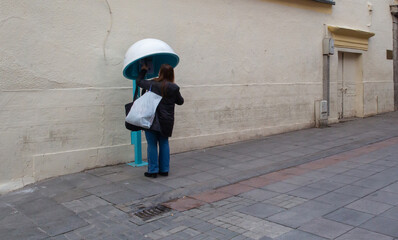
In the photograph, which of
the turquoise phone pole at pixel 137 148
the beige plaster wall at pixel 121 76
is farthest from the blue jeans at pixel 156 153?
the beige plaster wall at pixel 121 76

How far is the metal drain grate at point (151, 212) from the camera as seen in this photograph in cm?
457

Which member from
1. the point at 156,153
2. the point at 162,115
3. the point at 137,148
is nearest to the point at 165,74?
the point at 162,115

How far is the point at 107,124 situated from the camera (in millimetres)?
6664

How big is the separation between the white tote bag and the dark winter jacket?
0.08 meters

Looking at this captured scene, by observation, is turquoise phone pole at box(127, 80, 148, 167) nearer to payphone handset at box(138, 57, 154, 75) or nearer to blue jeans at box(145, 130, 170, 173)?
payphone handset at box(138, 57, 154, 75)

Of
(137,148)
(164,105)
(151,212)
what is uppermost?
(164,105)

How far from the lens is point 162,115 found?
229 inches

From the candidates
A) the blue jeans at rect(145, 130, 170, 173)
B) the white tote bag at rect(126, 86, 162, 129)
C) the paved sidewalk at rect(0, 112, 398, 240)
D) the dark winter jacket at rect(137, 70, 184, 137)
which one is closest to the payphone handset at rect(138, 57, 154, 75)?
A: the dark winter jacket at rect(137, 70, 184, 137)

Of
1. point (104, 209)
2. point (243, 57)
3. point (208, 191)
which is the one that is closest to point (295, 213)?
point (208, 191)

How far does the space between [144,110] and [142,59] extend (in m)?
1.03

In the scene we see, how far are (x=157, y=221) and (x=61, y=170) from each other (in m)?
2.44

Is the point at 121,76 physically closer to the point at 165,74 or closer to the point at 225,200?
the point at 165,74

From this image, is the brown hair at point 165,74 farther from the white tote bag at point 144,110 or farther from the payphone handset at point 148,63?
the payphone handset at point 148,63

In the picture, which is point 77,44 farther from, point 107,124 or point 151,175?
point 151,175
